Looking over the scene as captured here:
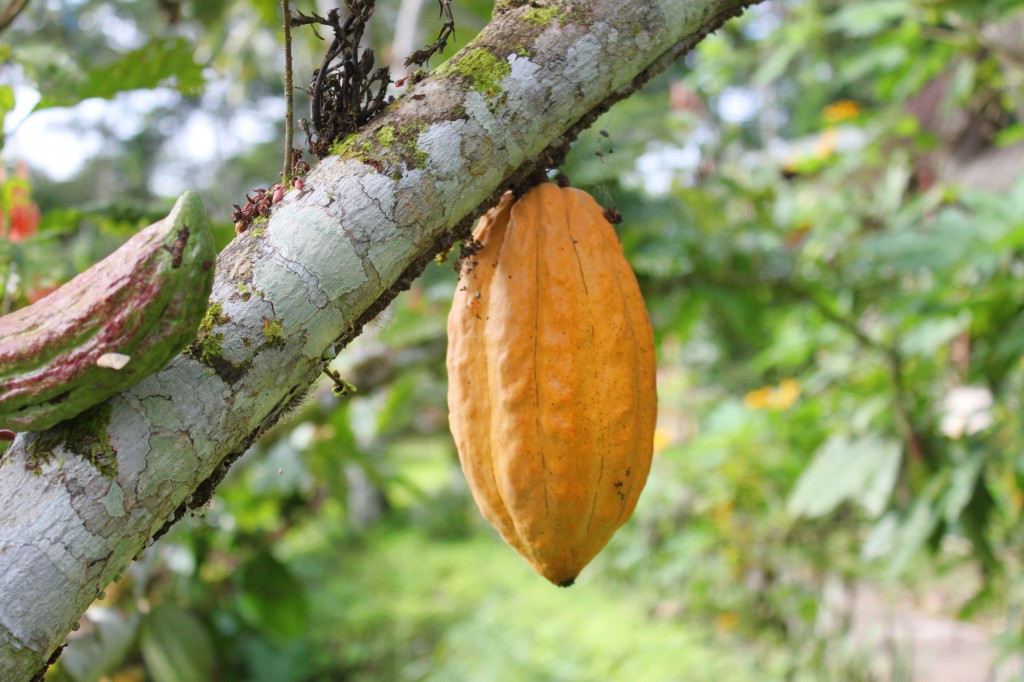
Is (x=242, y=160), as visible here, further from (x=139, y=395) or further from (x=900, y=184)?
(x=139, y=395)

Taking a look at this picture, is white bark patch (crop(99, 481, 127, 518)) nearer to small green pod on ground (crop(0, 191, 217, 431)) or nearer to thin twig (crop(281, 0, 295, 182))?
small green pod on ground (crop(0, 191, 217, 431))

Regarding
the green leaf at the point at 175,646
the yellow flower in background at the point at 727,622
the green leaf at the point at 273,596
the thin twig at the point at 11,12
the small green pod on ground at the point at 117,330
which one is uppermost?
the thin twig at the point at 11,12

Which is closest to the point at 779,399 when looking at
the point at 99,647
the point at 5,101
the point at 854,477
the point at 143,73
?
the point at 854,477

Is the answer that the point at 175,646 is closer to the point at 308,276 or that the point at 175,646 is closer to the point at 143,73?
the point at 143,73

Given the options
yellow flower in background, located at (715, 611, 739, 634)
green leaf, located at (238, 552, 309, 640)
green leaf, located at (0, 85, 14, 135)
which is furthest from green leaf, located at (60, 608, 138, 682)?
yellow flower in background, located at (715, 611, 739, 634)

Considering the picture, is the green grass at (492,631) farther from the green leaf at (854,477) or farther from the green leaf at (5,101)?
the green leaf at (5,101)

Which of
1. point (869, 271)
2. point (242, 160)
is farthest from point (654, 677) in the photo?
point (242, 160)

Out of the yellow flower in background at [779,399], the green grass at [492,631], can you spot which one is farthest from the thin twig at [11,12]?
the green grass at [492,631]

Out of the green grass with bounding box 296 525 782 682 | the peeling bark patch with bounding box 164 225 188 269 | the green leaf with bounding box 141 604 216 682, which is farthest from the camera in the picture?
the green grass with bounding box 296 525 782 682
